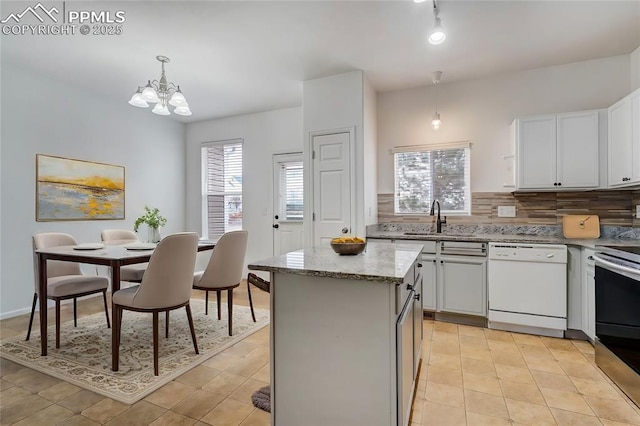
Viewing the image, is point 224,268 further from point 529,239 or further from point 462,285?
point 529,239

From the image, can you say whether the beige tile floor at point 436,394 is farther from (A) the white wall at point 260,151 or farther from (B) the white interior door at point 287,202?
(A) the white wall at point 260,151

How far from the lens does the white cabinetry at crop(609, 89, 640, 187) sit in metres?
2.62

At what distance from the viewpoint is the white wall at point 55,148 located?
3412 millimetres

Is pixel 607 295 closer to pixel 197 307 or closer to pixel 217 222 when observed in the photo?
pixel 197 307

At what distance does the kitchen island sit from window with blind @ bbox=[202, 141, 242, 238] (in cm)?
402

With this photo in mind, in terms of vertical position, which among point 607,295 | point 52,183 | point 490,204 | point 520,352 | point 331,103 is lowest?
point 520,352

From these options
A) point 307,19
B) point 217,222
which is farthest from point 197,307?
point 307,19

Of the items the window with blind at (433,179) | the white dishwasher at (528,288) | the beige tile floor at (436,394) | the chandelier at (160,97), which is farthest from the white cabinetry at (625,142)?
the chandelier at (160,97)

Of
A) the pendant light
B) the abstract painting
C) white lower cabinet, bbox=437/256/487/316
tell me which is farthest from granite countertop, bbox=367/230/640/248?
the abstract painting

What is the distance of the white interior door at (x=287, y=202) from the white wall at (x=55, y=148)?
2.01 m

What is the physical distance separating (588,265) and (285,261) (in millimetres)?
2695

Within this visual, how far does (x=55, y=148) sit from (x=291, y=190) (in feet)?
9.99

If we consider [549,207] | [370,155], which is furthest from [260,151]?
[549,207]

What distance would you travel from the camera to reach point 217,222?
5.55 meters
